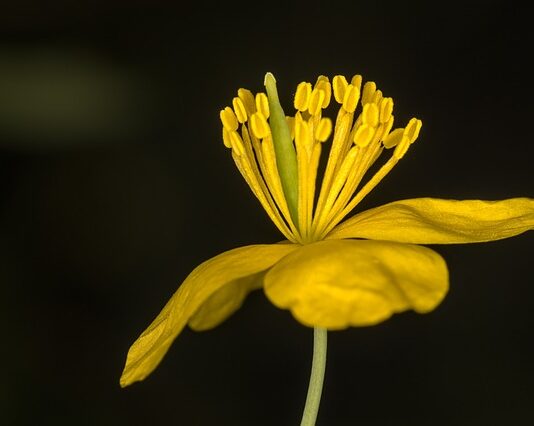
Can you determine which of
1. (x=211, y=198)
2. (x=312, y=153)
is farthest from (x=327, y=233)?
(x=211, y=198)

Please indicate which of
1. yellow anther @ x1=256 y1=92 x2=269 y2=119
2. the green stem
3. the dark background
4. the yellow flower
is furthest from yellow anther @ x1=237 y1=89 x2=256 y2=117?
the dark background

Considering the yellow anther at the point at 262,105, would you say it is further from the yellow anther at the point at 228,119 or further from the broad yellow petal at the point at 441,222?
the broad yellow petal at the point at 441,222

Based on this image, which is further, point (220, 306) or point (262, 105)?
point (220, 306)

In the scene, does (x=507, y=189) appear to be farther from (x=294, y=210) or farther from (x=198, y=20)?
(x=294, y=210)

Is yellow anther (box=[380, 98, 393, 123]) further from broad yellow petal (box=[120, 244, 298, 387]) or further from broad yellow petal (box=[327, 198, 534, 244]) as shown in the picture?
broad yellow petal (box=[120, 244, 298, 387])

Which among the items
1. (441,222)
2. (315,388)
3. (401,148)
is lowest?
(315,388)

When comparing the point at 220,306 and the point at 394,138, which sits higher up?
the point at 394,138

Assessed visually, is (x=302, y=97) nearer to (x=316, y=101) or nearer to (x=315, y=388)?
(x=316, y=101)

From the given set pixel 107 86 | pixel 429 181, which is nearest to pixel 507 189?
pixel 429 181
